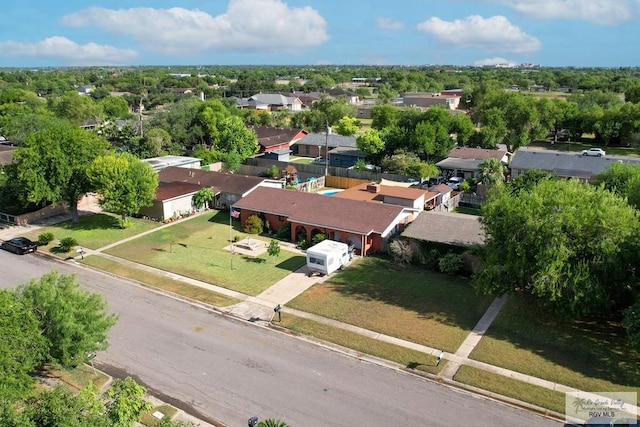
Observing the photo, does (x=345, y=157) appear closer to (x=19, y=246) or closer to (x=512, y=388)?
(x=19, y=246)

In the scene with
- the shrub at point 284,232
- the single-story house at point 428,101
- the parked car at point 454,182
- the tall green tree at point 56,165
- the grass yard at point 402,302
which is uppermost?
the single-story house at point 428,101

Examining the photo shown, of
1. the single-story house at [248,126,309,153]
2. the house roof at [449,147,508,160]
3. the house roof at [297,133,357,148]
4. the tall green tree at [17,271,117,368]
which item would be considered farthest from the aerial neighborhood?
the single-story house at [248,126,309,153]

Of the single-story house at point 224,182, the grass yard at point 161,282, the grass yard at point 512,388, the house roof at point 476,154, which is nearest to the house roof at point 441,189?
the single-story house at point 224,182

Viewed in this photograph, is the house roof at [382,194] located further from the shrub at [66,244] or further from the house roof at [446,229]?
the shrub at [66,244]

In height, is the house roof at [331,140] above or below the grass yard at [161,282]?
above

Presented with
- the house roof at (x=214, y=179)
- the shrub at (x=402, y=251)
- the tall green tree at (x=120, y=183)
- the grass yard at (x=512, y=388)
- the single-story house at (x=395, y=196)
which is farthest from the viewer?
the house roof at (x=214, y=179)

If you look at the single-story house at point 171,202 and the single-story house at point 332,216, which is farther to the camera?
the single-story house at point 171,202

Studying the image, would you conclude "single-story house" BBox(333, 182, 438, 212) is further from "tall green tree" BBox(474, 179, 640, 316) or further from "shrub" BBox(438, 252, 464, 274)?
"tall green tree" BBox(474, 179, 640, 316)

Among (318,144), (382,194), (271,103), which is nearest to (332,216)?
(382,194)
